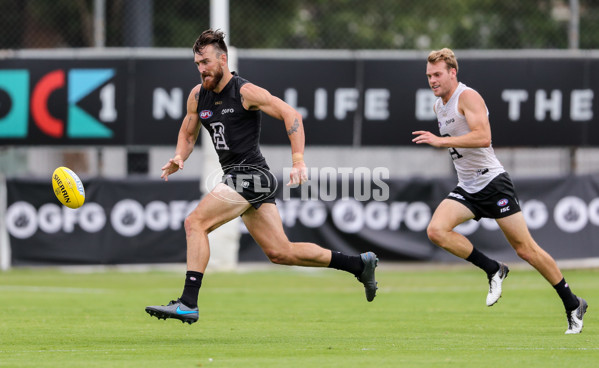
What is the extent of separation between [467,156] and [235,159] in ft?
7.05

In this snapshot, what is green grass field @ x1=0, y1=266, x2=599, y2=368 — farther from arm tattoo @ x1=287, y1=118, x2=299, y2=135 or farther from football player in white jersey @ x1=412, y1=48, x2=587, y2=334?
arm tattoo @ x1=287, y1=118, x2=299, y2=135

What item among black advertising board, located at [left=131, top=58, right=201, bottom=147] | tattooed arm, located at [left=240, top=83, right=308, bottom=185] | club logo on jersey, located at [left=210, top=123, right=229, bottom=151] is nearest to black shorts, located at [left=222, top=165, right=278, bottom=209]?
club logo on jersey, located at [left=210, top=123, right=229, bottom=151]

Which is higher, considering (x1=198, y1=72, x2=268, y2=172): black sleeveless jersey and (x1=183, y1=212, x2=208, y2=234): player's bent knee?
(x1=198, y1=72, x2=268, y2=172): black sleeveless jersey

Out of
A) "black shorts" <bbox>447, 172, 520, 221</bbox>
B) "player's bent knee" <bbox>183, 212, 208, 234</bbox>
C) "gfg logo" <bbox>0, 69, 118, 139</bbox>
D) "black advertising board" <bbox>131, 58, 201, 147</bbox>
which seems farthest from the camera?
"black advertising board" <bbox>131, 58, 201, 147</bbox>

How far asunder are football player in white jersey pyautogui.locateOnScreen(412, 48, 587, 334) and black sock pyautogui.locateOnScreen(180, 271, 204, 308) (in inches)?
88.9

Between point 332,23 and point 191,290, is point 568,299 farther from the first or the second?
point 332,23

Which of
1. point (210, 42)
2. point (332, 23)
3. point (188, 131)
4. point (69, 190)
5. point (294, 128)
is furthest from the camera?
point (332, 23)

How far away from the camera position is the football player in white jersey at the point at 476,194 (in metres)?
9.66

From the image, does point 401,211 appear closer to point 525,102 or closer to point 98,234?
point 525,102

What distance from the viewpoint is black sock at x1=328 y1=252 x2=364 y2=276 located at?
969 cm

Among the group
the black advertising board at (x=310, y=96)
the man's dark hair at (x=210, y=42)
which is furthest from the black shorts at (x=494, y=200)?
the black advertising board at (x=310, y=96)

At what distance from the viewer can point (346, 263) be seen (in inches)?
383

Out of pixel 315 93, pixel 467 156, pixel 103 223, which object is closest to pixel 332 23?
pixel 315 93

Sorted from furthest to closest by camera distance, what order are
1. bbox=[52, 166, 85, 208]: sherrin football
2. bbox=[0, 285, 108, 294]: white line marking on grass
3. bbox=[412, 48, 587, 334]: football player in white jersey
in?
bbox=[0, 285, 108, 294]: white line marking on grass
bbox=[52, 166, 85, 208]: sherrin football
bbox=[412, 48, 587, 334]: football player in white jersey
